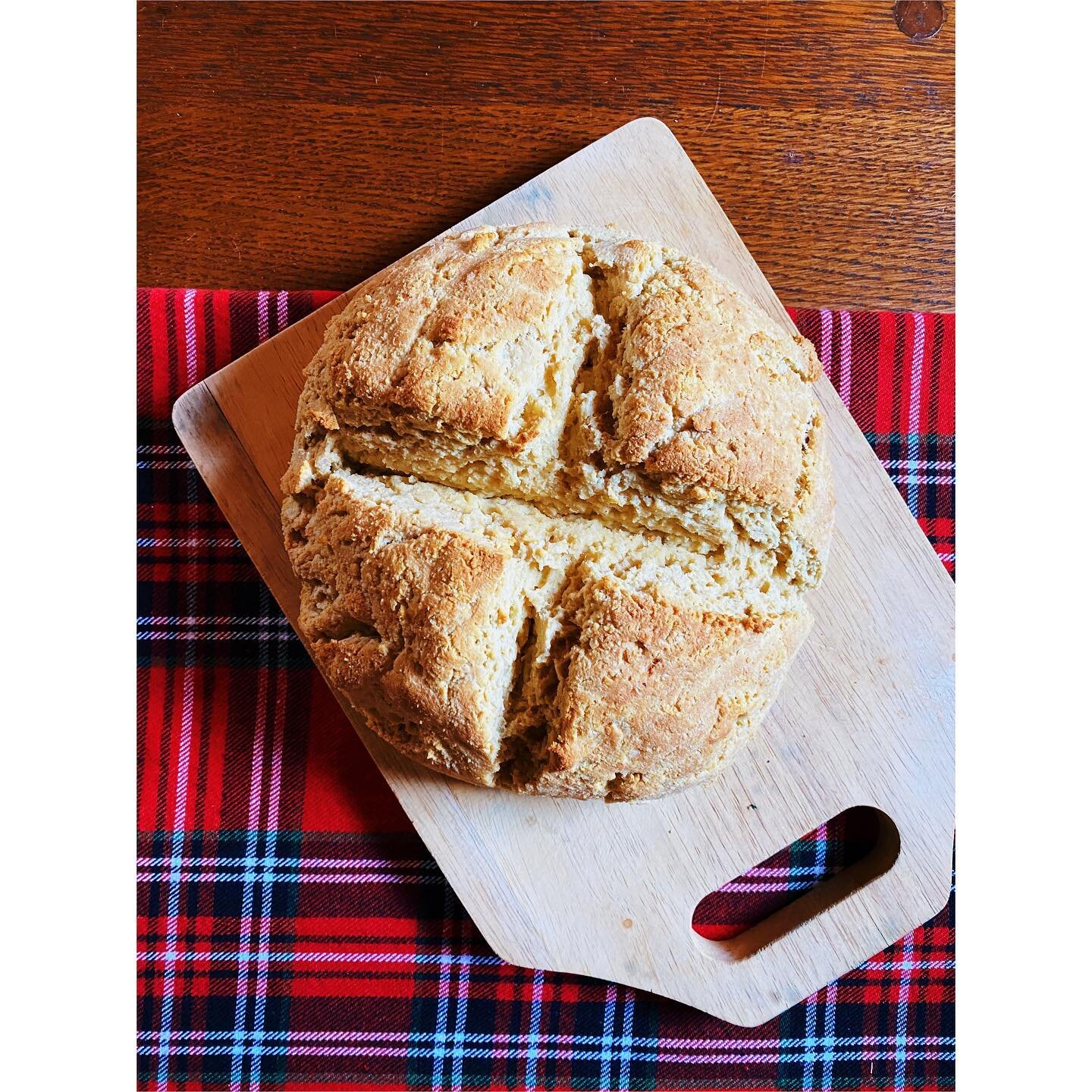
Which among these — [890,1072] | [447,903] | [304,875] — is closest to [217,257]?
[304,875]

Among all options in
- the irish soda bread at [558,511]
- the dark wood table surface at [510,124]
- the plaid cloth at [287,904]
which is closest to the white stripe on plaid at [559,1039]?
the plaid cloth at [287,904]

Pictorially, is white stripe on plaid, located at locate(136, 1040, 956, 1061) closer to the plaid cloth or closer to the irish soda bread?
the plaid cloth

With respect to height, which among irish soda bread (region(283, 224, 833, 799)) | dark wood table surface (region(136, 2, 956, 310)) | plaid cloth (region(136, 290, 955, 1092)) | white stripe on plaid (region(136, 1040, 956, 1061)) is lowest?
white stripe on plaid (region(136, 1040, 956, 1061))

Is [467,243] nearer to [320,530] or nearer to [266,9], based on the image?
[320,530]

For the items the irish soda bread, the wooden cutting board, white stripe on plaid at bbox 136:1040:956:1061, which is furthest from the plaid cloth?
the irish soda bread

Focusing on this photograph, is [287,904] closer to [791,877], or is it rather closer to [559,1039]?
[559,1039]
